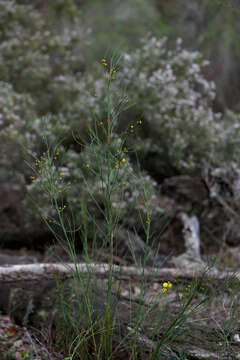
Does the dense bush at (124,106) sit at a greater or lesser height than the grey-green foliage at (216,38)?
lesser

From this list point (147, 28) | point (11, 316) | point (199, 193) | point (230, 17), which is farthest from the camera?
point (147, 28)

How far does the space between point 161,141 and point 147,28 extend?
14.1 feet

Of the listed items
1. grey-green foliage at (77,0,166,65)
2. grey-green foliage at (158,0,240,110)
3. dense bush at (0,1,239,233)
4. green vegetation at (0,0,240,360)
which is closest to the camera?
green vegetation at (0,0,240,360)

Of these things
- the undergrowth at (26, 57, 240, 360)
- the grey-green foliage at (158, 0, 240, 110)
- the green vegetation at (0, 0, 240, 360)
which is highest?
the grey-green foliage at (158, 0, 240, 110)

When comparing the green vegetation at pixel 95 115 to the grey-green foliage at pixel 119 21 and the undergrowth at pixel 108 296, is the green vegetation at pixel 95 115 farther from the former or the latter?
the undergrowth at pixel 108 296

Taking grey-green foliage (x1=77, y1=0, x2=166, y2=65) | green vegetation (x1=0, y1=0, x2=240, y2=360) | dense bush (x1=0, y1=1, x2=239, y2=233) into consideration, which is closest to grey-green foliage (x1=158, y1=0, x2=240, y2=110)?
grey-green foliage (x1=77, y1=0, x2=166, y2=65)

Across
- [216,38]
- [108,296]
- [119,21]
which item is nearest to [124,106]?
[108,296]

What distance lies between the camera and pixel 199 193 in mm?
5285

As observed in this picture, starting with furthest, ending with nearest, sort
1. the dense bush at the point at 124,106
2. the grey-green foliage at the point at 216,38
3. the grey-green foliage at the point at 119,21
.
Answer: the grey-green foliage at the point at 119,21 → the grey-green foliage at the point at 216,38 → the dense bush at the point at 124,106

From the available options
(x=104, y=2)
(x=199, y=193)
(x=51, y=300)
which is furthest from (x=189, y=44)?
(x=51, y=300)

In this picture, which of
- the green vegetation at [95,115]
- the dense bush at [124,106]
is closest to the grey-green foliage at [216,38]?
the green vegetation at [95,115]

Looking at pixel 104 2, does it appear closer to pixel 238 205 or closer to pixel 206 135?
pixel 206 135

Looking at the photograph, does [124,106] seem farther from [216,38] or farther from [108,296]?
[216,38]

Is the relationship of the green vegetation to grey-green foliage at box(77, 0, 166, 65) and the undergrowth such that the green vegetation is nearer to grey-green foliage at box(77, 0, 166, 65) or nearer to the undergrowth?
grey-green foliage at box(77, 0, 166, 65)
